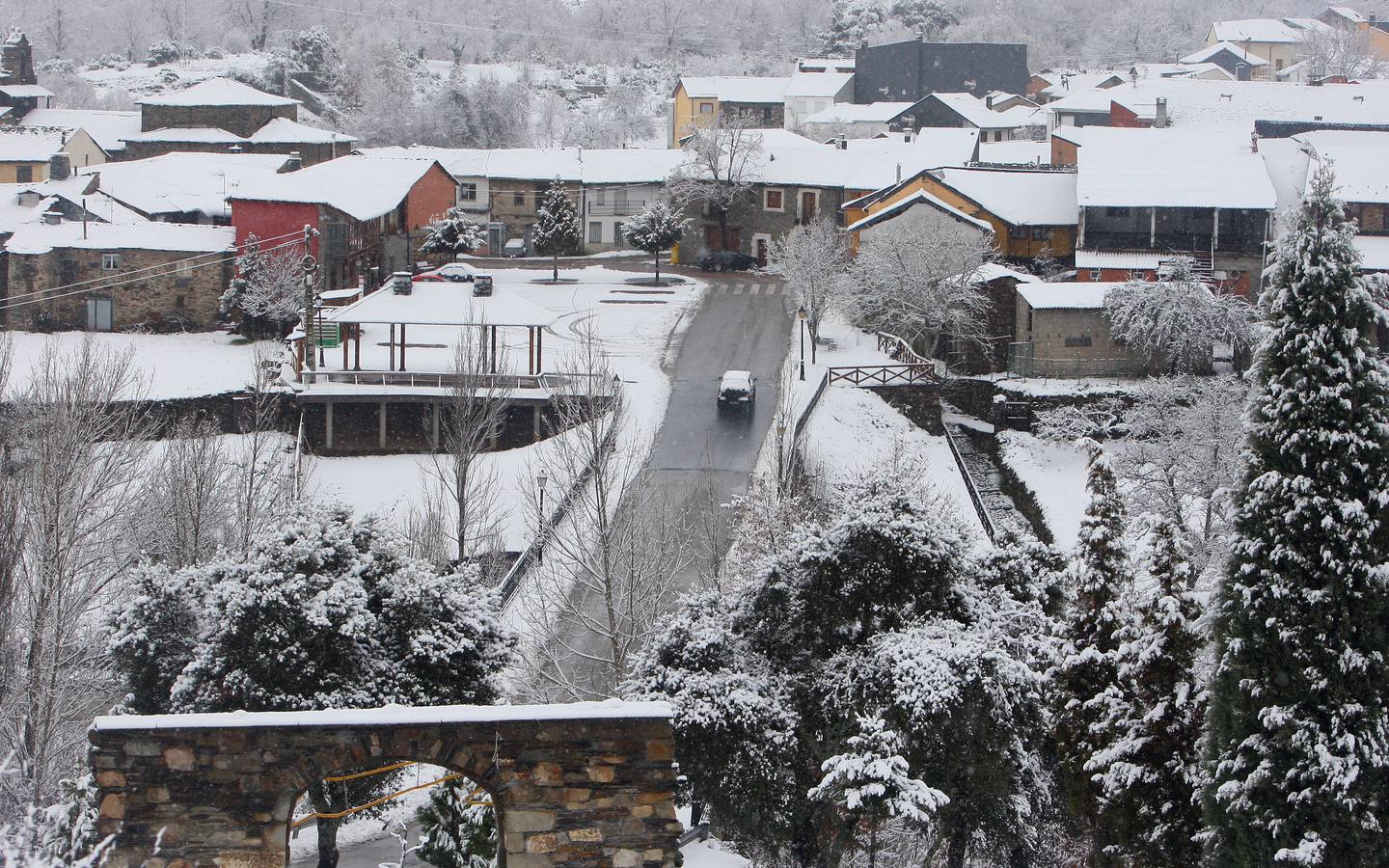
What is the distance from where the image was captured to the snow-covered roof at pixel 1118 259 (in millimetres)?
44444

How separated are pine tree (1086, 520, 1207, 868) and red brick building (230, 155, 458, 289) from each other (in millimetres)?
33356

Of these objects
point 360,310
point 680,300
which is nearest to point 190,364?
point 360,310

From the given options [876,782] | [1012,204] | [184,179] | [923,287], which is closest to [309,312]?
[923,287]

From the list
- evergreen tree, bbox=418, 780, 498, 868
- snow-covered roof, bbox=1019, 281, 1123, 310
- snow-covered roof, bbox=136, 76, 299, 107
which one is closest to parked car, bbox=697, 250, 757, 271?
snow-covered roof, bbox=1019, 281, 1123, 310

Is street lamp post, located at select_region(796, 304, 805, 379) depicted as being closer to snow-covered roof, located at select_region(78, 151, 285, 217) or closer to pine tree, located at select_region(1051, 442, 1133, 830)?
snow-covered roof, located at select_region(78, 151, 285, 217)

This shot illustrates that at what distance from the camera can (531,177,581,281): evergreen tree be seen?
51875mm

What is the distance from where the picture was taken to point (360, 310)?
3609 cm

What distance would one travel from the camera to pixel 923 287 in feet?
138

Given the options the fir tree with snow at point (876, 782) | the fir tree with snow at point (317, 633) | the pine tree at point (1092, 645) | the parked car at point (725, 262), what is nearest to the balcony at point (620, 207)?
the parked car at point (725, 262)

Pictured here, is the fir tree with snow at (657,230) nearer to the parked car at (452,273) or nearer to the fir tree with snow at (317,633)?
the parked car at (452,273)

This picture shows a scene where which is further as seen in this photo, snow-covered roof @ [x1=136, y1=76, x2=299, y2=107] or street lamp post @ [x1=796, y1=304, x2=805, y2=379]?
snow-covered roof @ [x1=136, y1=76, x2=299, y2=107]

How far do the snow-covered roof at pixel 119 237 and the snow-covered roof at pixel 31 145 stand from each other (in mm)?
13079

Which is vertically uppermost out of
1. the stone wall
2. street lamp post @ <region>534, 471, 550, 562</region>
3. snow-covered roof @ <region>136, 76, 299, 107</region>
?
snow-covered roof @ <region>136, 76, 299, 107</region>

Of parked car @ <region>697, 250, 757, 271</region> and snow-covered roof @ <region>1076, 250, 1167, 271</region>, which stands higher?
snow-covered roof @ <region>1076, 250, 1167, 271</region>
